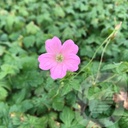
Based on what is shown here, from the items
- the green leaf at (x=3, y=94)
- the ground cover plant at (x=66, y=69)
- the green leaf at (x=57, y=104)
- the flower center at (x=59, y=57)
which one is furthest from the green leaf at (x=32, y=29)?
the flower center at (x=59, y=57)

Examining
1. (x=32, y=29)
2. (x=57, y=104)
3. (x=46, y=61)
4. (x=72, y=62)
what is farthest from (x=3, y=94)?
(x=32, y=29)

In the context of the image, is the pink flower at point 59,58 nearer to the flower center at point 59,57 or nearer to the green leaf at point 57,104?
the flower center at point 59,57

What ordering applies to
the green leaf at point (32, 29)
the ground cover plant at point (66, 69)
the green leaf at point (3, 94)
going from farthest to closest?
the green leaf at point (32, 29), the green leaf at point (3, 94), the ground cover plant at point (66, 69)

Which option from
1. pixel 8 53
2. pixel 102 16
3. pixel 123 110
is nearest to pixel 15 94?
pixel 8 53

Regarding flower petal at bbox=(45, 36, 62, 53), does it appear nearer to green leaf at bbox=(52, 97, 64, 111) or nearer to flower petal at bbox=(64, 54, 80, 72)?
flower petal at bbox=(64, 54, 80, 72)

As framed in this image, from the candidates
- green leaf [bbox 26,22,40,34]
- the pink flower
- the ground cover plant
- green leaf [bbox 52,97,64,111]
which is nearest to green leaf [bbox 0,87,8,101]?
the ground cover plant

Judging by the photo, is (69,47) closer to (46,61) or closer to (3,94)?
(46,61)

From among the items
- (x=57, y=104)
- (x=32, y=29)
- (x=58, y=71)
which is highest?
(x=32, y=29)

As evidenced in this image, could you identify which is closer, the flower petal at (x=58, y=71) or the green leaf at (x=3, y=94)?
the flower petal at (x=58, y=71)
